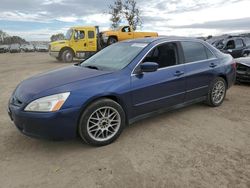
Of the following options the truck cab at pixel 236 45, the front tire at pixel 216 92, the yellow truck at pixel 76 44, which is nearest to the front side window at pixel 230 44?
the truck cab at pixel 236 45

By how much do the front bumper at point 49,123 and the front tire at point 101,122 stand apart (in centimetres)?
15

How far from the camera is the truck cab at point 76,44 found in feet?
56.0

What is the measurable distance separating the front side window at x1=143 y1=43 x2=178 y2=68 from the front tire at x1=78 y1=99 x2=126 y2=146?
1.07 metres

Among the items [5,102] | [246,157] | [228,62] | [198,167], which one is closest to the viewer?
[198,167]

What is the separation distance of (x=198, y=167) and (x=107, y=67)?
2.06 m

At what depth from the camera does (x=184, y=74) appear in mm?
4672

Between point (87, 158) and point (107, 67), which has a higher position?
point (107, 67)

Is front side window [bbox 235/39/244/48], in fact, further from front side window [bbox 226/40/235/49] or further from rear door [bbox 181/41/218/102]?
rear door [bbox 181/41/218/102]

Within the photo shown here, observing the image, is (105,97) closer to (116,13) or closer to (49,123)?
(49,123)

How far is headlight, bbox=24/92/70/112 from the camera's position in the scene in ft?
10.9

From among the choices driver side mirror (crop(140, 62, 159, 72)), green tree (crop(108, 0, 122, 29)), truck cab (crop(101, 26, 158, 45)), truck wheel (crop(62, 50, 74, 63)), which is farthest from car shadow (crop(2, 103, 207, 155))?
green tree (crop(108, 0, 122, 29))

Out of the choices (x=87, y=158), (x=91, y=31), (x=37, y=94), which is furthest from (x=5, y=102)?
(x=91, y=31)

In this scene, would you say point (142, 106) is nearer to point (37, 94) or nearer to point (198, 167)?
point (198, 167)

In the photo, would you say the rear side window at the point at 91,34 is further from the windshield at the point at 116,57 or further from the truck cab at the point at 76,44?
the windshield at the point at 116,57
